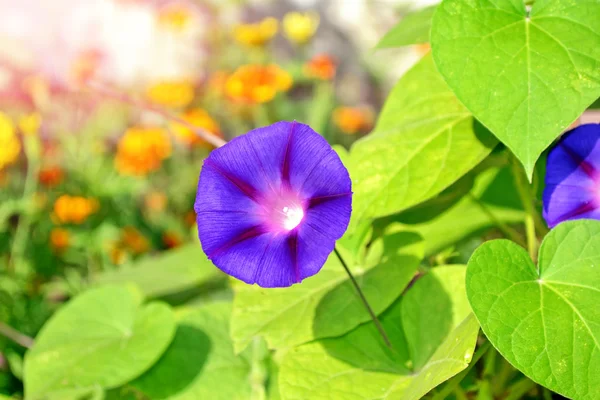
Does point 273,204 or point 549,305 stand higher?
point 273,204

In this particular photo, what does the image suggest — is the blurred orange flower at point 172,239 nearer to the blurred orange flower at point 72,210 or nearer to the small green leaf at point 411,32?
the blurred orange flower at point 72,210

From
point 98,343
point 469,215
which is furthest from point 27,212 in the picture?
point 469,215

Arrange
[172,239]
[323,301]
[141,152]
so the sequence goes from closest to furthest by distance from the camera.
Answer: [323,301], [141,152], [172,239]

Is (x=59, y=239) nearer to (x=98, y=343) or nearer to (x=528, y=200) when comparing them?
(x=98, y=343)

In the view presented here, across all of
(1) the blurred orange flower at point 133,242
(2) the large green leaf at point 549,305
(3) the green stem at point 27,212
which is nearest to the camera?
(2) the large green leaf at point 549,305

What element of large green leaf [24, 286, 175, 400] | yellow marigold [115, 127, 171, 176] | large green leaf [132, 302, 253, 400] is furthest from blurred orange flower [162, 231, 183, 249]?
large green leaf [132, 302, 253, 400]

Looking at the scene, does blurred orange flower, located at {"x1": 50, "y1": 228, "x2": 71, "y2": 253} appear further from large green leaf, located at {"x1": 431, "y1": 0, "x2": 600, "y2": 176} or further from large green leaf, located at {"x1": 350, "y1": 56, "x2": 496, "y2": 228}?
large green leaf, located at {"x1": 431, "y1": 0, "x2": 600, "y2": 176}

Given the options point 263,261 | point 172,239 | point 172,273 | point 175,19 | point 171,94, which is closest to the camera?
point 263,261

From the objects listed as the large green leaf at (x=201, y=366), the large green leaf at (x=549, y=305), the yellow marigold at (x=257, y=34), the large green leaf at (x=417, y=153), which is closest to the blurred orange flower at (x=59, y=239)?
the yellow marigold at (x=257, y=34)
